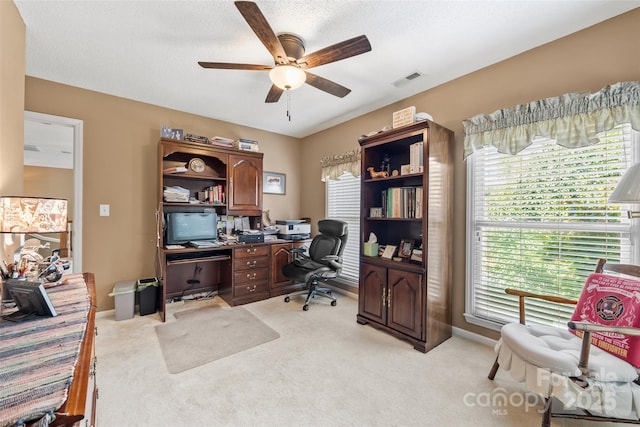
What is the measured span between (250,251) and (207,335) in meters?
1.17

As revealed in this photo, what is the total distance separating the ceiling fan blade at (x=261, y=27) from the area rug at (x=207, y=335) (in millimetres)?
2355

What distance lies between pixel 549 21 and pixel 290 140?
345 cm

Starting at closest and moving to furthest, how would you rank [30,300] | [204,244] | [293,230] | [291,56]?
[30,300]
[291,56]
[204,244]
[293,230]

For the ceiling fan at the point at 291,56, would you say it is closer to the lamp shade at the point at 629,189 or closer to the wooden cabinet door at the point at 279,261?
the lamp shade at the point at 629,189

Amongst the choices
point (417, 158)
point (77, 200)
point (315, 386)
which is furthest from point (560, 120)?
point (77, 200)

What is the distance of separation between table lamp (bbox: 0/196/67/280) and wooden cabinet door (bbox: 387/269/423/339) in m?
2.47

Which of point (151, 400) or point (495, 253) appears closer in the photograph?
point (151, 400)

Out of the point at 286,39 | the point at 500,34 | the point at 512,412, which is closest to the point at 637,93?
the point at 500,34

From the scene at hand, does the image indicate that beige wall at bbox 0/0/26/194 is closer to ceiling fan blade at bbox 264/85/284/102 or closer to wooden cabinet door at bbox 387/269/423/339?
ceiling fan blade at bbox 264/85/284/102

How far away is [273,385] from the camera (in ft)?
6.03

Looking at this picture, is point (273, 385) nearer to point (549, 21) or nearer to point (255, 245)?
point (255, 245)

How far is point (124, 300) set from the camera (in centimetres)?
287

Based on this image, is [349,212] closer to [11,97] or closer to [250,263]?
[250,263]

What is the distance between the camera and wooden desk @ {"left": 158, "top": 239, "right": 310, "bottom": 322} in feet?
11.1
